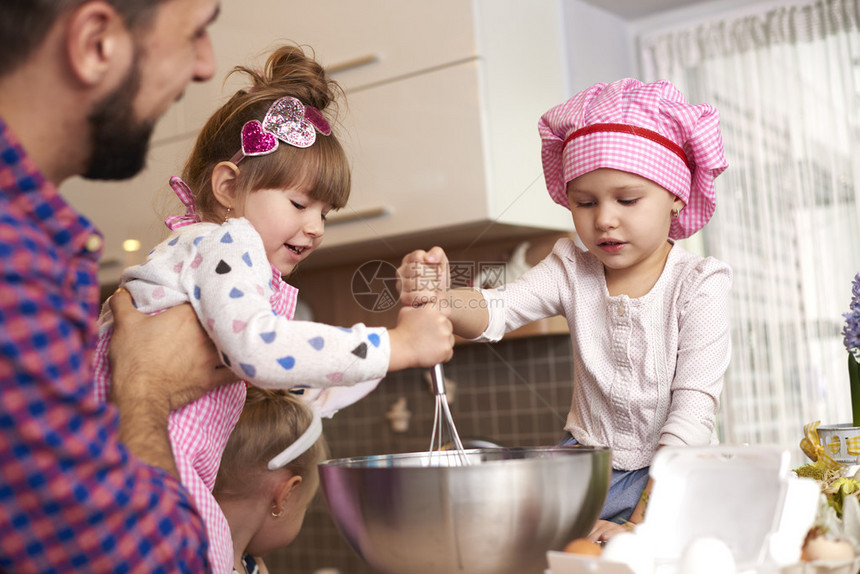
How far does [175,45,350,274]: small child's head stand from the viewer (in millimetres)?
1067

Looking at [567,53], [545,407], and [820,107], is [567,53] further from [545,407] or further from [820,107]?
[545,407]

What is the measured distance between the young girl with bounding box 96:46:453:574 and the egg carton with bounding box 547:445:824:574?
256mm

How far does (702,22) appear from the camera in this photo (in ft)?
6.75

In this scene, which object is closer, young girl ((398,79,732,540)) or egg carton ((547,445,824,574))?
egg carton ((547,445,824,574))

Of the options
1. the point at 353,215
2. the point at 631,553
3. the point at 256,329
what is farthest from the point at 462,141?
the point at 631,553

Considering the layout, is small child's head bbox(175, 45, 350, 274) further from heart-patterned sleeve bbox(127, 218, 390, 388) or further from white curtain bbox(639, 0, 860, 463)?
white curtain bbox(639, 0, 860, 463)

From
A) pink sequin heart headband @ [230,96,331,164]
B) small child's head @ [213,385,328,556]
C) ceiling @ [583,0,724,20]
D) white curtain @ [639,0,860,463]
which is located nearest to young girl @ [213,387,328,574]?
small child's head @ [213,385,328,556]

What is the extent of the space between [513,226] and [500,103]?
11.6 inches

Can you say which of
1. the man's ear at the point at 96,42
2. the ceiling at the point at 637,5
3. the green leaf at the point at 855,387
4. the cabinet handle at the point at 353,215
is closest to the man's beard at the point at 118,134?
the man's ear at the point at 96,42

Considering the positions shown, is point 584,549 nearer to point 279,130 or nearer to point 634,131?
point 634,131

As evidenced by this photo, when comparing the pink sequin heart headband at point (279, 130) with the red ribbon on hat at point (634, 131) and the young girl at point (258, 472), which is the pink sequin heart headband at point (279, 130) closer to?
the red ribbon on hat at point (634, 131)

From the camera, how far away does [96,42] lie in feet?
2.08

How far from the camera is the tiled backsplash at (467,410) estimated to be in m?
2.21

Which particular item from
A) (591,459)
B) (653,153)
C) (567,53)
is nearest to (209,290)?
(591,459)
